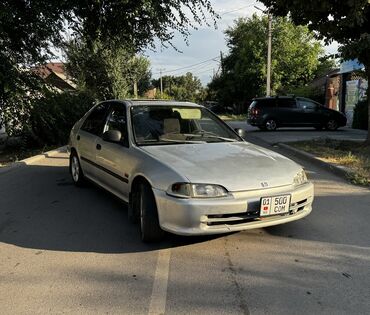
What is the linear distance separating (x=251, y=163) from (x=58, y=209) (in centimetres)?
308

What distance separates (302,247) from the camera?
4828 mm

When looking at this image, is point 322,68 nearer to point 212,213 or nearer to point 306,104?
point 306,104

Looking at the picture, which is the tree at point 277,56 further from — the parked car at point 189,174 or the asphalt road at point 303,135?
the parked car at point 189,174

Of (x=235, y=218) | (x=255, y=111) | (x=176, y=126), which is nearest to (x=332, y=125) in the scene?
(x=255, y=111)

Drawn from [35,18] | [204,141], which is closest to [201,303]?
[204,141]

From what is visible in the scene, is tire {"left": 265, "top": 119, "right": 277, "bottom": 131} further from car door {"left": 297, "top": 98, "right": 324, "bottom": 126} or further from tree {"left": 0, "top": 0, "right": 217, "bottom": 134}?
tree {"left": 0, "top": 0, "right": 217, "bottom": 134}

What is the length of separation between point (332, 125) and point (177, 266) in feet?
61.8

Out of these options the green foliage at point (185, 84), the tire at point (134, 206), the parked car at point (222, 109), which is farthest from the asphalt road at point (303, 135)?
the green foliage at point (185, 84)

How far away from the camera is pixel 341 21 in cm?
1090

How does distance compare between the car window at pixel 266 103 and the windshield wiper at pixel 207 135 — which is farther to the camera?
the car window at pixel 266 103

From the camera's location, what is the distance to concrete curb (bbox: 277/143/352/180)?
8.73 m

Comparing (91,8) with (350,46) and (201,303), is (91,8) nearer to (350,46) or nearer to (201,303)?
(350,46)

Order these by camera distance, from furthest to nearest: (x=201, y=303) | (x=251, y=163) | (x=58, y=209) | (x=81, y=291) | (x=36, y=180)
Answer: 1. (x=36, y=180)
2. (x=58, y=209)
3. (x=251, y=163)
4. (x=81, y=291)
5. (x=201, y=303)

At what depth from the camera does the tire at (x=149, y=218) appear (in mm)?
4750
